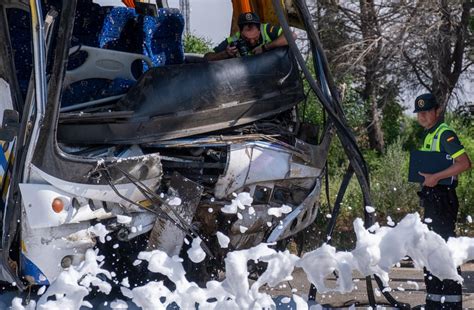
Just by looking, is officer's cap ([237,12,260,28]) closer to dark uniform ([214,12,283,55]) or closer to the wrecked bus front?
dark uniform ([214,12,283,55])

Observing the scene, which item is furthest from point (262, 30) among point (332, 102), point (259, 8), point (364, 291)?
point (364, 291)

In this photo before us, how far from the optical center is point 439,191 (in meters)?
7.14

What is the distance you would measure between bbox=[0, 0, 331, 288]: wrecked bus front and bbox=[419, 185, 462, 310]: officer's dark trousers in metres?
0.89

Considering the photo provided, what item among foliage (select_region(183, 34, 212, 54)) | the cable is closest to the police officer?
the cable

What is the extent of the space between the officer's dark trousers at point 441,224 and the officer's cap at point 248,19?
1723 mm

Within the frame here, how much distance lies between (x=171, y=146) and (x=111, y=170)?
0.49 metres

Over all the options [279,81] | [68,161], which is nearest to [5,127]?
[68,161]

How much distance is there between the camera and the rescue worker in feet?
23.0

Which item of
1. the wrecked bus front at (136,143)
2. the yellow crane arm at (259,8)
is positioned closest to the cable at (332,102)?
the wrecked bus front at (136,143)

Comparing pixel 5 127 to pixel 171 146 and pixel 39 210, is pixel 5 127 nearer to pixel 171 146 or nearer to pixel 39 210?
pixel 39 210

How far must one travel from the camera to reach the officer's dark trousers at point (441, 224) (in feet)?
22.7

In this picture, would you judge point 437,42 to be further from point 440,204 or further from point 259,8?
point 440,204

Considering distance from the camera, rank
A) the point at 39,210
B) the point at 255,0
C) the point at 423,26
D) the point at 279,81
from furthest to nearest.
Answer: the point at 423,26, the point at 255,0, the point at 279,81, the point at 39,210

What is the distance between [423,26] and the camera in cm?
1188
